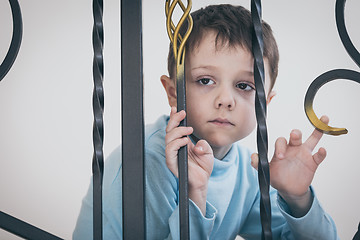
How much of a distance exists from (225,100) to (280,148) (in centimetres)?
12

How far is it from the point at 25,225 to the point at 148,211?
1.05ft

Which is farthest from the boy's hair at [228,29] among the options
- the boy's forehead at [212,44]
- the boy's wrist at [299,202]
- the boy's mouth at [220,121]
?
the boy's wrist at [299,202]

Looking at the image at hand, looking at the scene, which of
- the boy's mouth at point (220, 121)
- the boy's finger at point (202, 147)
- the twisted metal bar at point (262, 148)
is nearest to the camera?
the twisted metal bar at point (262, 148)

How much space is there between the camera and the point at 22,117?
715 mm

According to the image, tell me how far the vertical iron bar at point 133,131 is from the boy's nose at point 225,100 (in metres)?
0.22

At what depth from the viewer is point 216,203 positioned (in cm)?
69

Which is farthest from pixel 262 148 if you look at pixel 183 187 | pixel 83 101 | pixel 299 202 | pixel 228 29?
pixel 83 101

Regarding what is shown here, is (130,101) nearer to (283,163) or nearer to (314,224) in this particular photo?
(283,163)

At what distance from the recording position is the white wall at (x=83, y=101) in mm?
625

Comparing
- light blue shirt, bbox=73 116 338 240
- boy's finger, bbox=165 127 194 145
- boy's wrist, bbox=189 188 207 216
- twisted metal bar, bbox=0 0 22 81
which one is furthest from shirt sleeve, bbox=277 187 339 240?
twisted metal bar, bbox=0 0 22 81

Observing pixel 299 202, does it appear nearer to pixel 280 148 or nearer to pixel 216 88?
pixel 280 148

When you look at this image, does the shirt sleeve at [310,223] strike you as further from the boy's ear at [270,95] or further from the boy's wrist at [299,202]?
the boy's ear at [270,95]

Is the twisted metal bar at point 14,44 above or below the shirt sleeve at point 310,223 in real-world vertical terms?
above

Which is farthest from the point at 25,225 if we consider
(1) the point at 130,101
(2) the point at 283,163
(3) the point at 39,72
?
(3) the point at 39,72
